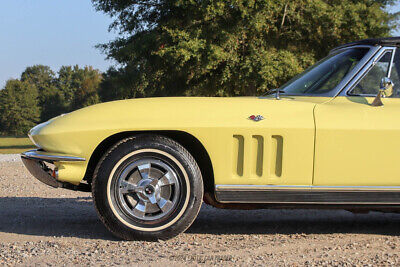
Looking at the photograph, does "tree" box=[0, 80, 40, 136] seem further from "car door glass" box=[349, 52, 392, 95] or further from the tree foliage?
"car door glass" box=[349, 52, 392, 95]

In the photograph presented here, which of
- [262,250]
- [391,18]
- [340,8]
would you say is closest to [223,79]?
[340,8]

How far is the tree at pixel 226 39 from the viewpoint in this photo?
1975 centimetres

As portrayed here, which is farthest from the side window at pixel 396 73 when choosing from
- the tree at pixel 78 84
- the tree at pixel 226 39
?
the tree at pixel 78 84

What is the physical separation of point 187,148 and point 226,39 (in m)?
16.5

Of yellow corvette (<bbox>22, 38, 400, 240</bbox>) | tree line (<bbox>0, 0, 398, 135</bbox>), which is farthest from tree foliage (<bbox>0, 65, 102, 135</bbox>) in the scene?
yellow corvette (<bbox>22, 38, 400, 240</bbox>)

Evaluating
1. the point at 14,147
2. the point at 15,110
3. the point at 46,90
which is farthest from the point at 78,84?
the point at 14,147

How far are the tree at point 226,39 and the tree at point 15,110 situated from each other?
2762 inches

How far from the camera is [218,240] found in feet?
12.8

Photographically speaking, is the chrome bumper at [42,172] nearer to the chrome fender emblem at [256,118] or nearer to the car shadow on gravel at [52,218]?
the car shadow on gravel at [52,218]

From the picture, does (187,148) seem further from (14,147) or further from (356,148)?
(14,147)

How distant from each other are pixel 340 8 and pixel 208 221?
60.6 ft

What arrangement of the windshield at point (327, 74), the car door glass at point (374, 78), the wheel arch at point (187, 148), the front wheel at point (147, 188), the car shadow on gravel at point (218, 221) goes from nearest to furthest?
the front wheel at point (147, 188) < the wheel arch at point (187, 148) < the car door glass at point (374, 78) < the windshield at point (327, 74) < the car shadow on gravel at point (218, 221)

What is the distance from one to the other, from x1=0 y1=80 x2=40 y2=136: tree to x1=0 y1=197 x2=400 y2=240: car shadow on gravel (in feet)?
285

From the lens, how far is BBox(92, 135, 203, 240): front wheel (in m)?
3.74
